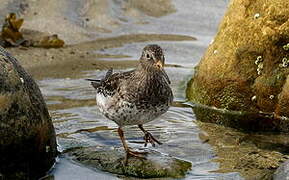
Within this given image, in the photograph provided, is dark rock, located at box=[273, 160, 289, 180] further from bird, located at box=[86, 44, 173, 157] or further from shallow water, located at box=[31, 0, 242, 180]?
bird, located at box=[86, 44, 173, 157]

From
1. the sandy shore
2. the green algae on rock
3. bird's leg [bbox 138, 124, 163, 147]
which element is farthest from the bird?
the sandy shore

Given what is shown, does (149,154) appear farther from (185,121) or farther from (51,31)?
(51,31)

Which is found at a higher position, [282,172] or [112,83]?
[112,83]

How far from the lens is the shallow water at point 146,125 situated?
6371 millimetres

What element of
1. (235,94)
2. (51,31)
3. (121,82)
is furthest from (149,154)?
(51,31)

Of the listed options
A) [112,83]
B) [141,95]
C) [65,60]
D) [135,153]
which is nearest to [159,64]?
[141,95]

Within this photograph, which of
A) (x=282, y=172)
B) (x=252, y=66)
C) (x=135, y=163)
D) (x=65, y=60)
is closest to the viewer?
(x=282, y=172)

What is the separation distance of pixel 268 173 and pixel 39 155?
6.95 ft

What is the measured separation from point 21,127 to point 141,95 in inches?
46.7

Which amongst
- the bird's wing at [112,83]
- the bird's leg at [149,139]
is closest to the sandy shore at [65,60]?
the bird's wing at [112,83]

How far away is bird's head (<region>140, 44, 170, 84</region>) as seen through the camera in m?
6.30

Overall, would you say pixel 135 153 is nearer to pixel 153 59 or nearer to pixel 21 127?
pixel 153 59

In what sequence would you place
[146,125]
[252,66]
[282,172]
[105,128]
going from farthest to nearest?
[252,66]
[146,125]
[105,128]
[282,172]

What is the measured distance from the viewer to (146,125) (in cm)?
762
